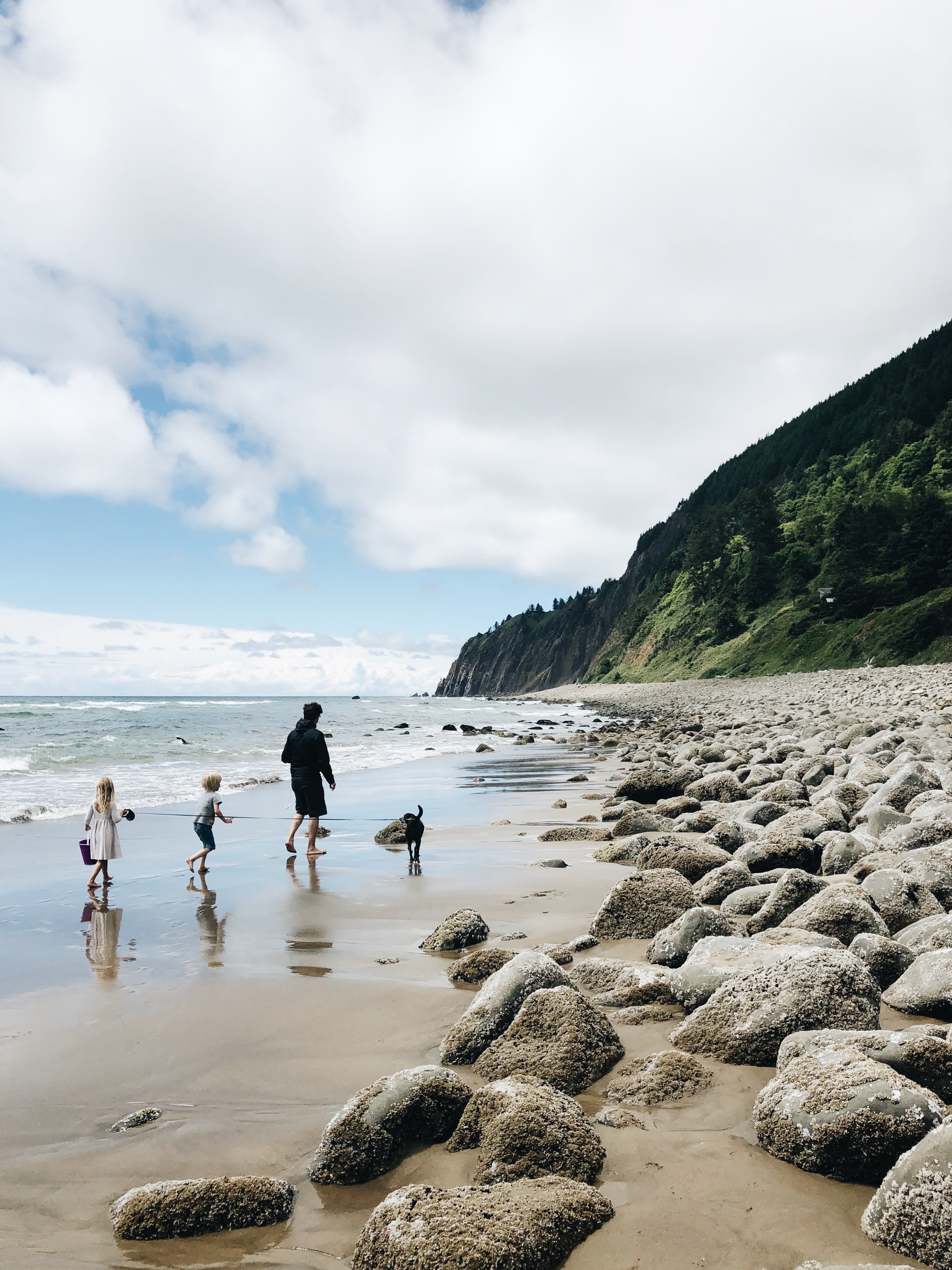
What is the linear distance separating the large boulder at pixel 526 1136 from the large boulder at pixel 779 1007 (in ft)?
3.05

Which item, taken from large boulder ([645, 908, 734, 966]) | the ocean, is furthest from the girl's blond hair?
large boulder ([645, 908, 734, 966])

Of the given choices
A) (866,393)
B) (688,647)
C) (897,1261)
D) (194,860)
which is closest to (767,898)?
(897,1261)

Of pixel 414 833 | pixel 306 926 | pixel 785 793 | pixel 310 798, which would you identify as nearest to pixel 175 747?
pixel 310 798

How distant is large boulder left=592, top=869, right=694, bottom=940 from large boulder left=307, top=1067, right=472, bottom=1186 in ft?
8.50

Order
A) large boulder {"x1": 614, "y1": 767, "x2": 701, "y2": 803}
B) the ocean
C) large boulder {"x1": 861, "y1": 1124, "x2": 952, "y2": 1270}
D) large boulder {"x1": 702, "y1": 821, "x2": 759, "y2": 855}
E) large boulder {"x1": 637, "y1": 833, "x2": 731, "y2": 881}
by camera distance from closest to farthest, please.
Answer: large boulder {"x1": 861, "y1": 1124, "x2": 952, "y2": 1270} → large boulder {"x1": 637, "y1": 833, "x2": 731, "y2": 881} → large boulder {"x1": 702, "y1": 821, "x2": 759, "y2": 855} → large boulder {"x1": 614, "y1": 767, "x2": 701, "y2": 803} → the ocean

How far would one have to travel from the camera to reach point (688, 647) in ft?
262

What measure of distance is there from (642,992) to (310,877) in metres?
4.93

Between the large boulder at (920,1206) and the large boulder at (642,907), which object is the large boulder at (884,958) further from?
the large boulder at (920,1206)

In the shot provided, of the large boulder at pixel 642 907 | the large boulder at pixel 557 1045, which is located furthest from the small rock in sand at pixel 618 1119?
the large boulder at pixel 642 907

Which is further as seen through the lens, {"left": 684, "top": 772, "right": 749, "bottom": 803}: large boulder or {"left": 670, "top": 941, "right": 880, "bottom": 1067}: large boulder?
{"left": 684, "top": 772, "right": 749, "bottom": 803}: large boulder

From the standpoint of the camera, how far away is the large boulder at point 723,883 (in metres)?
5.66

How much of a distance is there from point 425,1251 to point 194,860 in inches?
284

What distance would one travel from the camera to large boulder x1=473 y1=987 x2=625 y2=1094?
11.0 feet

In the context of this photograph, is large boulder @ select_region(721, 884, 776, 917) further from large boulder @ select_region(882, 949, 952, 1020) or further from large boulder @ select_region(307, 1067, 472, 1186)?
large boulder @ select_region(307, 1067, 472, 1186)
